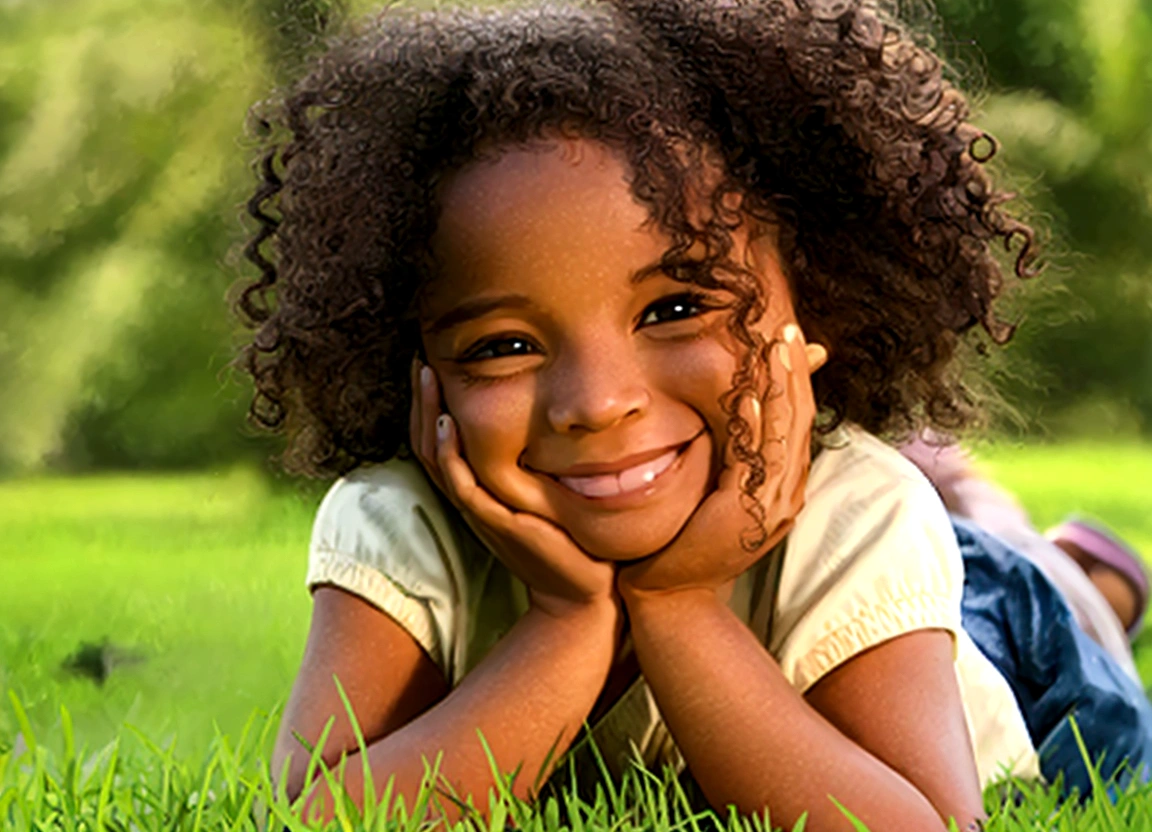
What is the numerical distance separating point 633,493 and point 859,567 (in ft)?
1.01

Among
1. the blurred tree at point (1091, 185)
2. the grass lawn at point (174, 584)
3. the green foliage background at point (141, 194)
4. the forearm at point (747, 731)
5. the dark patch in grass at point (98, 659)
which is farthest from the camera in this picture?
the blurred tree at point (1091, 185)

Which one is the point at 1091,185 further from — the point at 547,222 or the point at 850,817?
the point at 850,817

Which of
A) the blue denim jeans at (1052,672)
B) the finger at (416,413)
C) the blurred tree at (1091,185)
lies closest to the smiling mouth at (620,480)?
the finger at (416,413)

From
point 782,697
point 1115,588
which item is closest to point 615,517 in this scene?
point 782,697

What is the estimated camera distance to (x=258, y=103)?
7.19 ft

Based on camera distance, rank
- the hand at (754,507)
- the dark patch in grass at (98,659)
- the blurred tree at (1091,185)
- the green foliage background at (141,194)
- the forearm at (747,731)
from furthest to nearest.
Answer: the blurred tree at (1091,185) < the green foliage background at (141,194) < the dark patch in grass at (98,659) < the hand at (754,507) < the forearm at (747,731)

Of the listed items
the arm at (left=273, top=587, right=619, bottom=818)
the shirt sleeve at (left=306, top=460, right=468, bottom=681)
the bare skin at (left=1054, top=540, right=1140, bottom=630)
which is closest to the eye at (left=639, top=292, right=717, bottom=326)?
the arm at (left=273, top=587, right=619, bottom=818)

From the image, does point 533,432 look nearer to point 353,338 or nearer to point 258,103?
point 353,338

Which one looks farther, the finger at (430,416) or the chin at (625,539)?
the finger at (430,416)

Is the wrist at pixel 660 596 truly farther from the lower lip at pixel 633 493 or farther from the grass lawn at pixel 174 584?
the grass lawn at pixel 174 584

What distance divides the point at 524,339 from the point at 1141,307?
7020 mm

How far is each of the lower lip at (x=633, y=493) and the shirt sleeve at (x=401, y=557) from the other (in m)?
0.25

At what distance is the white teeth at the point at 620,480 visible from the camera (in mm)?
1772

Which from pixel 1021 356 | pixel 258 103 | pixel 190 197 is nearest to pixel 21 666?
pixel 258 103
